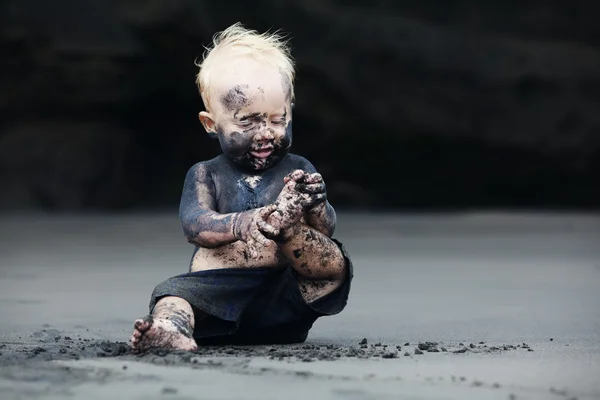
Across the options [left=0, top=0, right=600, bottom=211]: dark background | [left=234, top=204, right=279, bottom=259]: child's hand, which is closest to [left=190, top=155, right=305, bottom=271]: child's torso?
[left=234, top=204, right=279, bottom=259]: child's hand

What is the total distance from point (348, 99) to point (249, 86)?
6311 mm

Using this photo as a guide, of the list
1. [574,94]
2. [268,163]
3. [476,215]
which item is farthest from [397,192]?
[268,163]

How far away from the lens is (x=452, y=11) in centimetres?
903

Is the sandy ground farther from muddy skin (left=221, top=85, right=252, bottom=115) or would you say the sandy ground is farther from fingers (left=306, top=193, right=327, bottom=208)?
muddy skin (left=221, top=85, right=252, bottom=115)

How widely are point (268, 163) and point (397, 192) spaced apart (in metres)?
6.10

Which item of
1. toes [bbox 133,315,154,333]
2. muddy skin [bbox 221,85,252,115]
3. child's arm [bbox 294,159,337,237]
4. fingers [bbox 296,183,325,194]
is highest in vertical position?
muddy skin [bbox 221,85,252,115]

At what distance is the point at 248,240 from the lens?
7.98 ft

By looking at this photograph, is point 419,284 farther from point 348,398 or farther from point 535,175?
point 535,175

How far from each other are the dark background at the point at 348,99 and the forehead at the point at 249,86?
6.00m

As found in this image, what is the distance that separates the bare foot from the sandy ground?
5cm

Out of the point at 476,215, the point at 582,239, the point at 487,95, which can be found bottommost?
the point at 582,239

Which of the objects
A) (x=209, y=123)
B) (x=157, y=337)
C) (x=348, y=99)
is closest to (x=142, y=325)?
(x=157, y=337)

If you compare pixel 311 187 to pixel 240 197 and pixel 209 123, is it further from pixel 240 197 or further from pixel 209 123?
pixel 209 123

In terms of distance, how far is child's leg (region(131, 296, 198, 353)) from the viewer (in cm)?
223
